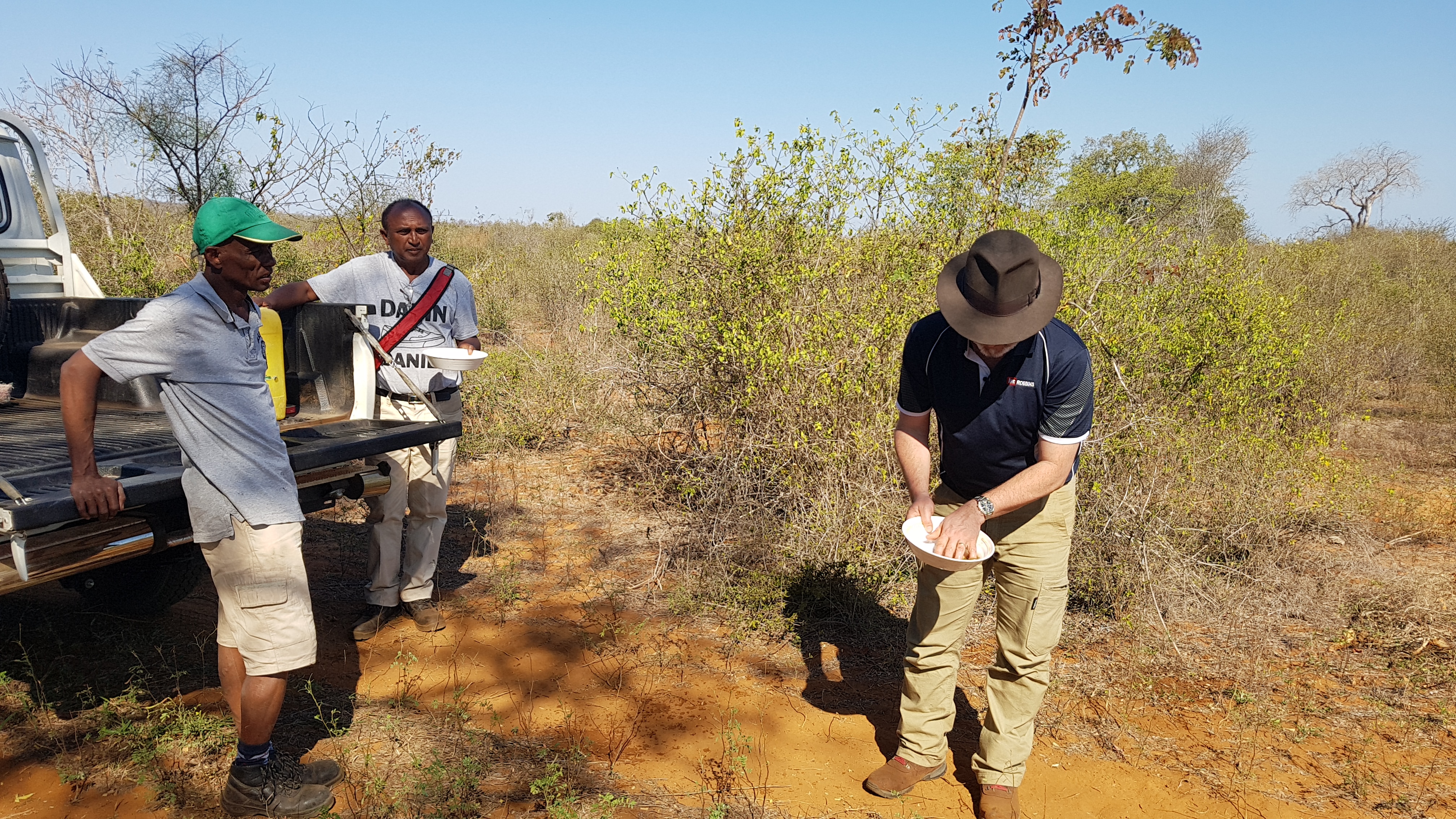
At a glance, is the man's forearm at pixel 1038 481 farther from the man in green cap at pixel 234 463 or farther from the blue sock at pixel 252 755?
the blue sock at pixel 252 755

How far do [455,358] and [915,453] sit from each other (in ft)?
6.45

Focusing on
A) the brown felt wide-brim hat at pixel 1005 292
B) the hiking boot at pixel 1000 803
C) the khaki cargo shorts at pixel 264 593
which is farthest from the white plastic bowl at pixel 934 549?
the khaki cargo shorts at pixel 264 593

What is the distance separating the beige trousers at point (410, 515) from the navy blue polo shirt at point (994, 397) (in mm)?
2076

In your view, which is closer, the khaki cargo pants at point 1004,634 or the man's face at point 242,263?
the man's face at point 242,263

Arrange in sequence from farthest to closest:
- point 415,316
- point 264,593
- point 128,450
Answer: point 415,316, point 128,450, point 264,593

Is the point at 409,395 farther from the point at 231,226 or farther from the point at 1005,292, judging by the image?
the point at 1005,292

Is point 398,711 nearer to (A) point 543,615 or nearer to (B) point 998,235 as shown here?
(A) point 543,615

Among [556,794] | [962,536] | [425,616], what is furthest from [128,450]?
[962,536]

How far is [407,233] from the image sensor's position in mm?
3727

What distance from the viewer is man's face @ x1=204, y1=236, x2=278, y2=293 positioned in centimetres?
234

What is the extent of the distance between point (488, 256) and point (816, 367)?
945 cm

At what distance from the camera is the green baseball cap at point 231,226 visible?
90.7 inches

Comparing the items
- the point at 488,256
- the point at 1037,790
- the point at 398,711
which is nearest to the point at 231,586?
the point at 398,711

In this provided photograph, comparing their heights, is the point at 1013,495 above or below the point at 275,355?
below
